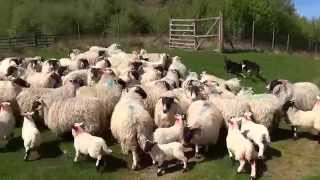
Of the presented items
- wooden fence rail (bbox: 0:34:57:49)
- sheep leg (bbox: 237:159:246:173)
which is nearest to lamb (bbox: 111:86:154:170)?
sheep leg (bbox: 237:159:246:173)

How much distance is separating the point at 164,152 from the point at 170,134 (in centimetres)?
80

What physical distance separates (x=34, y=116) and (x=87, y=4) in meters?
38.9

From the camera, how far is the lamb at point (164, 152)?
Result: 12430mm

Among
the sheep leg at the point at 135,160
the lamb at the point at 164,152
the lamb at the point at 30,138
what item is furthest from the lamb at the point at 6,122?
the lamb at the point at 164,152

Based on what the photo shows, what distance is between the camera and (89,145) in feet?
41.8

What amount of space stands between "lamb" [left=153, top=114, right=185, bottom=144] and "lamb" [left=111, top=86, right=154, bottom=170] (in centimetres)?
27

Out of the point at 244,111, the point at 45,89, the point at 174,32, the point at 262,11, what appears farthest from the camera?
the point at 262,11

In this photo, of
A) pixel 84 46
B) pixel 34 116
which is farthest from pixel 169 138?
pixel 84 46

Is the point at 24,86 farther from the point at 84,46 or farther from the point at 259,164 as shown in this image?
the point at 84,46

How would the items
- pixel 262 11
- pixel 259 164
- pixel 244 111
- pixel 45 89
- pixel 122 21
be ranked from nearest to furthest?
pixel 259 164 → pixel 244 111 → pixel 45 89 → pixel 122 21 → pixel 262 11

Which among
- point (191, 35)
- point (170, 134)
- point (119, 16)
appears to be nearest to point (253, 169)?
point (170, 134)

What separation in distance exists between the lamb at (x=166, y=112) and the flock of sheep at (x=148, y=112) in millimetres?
25

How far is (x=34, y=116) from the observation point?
51.6 feet

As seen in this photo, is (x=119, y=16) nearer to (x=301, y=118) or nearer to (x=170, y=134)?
(x=301, y=118)
